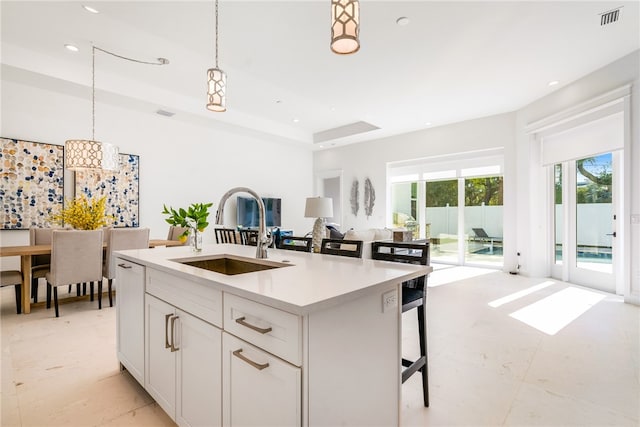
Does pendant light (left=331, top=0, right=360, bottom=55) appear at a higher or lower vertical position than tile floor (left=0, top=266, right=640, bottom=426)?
higher

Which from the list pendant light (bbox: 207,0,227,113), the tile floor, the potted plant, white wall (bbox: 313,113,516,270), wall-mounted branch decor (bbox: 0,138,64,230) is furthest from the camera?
white wall (bbox: 313,113,516,270)

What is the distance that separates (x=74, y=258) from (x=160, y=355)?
2.50 meters

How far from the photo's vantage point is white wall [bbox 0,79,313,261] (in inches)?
175

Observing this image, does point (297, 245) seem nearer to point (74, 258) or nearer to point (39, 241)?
point (74, 258)

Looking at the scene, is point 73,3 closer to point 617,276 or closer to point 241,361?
point 241,361

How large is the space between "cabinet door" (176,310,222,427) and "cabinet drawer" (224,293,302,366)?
0.14m

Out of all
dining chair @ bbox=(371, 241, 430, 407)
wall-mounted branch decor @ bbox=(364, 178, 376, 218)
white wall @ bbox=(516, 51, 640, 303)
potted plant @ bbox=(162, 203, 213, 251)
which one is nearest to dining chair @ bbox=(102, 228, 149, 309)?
potted plant @ bbox=(162, 203, 213, 251)

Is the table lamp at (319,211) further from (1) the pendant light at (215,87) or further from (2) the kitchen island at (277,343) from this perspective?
(2) the kitchen island at (277,343)

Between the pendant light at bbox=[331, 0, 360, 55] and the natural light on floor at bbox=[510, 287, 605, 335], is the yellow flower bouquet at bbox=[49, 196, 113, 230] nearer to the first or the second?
the pendant light at bbox=[331, 0, 360, 55]

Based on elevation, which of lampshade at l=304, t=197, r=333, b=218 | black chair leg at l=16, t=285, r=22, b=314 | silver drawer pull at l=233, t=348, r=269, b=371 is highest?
lampshade at l=304, t=197, r=333, b=218

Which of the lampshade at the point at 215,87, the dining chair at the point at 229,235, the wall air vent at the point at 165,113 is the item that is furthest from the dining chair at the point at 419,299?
the wall air vent at the point at 165,113

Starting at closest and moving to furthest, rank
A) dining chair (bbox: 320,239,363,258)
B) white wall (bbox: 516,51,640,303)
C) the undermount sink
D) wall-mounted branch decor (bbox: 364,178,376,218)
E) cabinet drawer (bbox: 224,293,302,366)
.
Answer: cabinet drawer (bbox: 224,293,302,366) < the undermount sink < dining chair (bbox: 320,239,363,258) < white wall (bbox: 516,51,640,303) < wall-mounted branch decor (bbox: 364,178,376,218)

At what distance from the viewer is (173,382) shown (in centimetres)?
150

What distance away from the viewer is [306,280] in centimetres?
127
